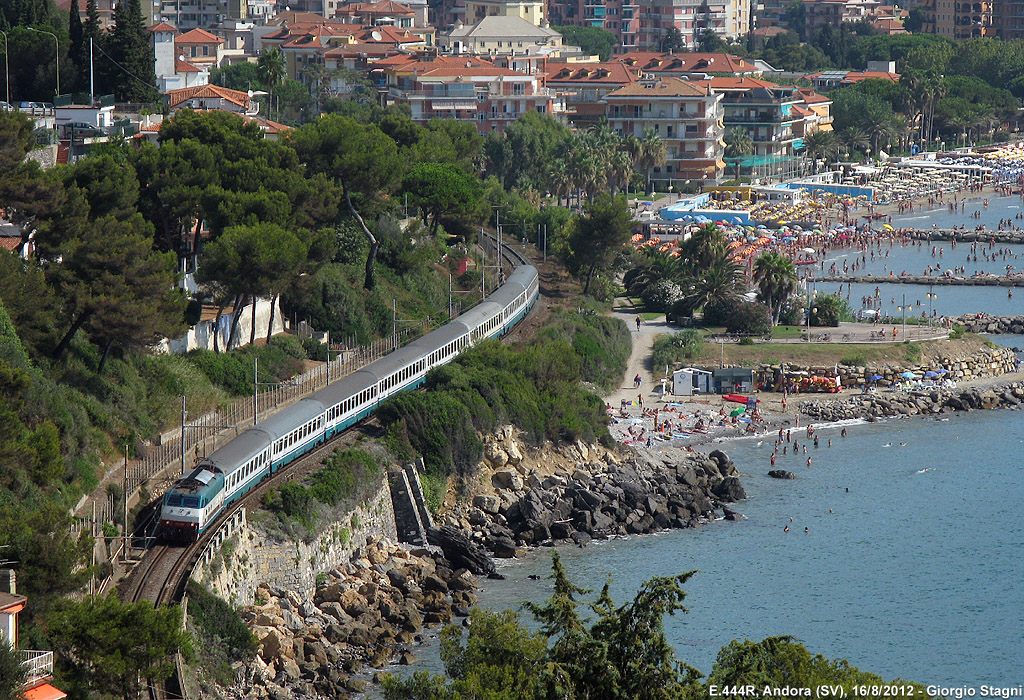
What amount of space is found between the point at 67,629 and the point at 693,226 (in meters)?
81.7

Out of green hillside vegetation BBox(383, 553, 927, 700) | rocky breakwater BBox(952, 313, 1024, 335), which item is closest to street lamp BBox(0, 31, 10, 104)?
green hillside vegetation BBox(383, 553, 927, 700)

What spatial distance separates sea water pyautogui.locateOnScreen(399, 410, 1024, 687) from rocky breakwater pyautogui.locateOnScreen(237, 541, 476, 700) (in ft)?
4.70

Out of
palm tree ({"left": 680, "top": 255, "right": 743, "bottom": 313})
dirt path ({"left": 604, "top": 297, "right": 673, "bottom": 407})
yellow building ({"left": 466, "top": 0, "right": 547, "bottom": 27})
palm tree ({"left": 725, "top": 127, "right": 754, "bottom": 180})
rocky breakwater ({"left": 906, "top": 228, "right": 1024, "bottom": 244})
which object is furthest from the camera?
yellow building ({"left": 466, "top": 0, "right": 547, "bottom": 27})

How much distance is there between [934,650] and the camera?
158 ft

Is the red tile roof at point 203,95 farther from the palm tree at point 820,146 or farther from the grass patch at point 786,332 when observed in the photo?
the palm tree at point 820,146

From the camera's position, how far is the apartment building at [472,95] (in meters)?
121

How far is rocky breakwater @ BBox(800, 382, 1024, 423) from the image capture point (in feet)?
246

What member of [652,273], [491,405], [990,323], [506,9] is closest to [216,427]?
[491,405]

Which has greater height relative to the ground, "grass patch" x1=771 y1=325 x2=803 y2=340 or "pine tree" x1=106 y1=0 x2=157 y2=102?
"pine tree" x1=106 y1=0 x2=157 y2=102

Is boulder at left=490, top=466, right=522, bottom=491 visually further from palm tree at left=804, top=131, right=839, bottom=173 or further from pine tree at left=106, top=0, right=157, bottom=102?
palm tree at left=804, top=131, right=839, bottom=173

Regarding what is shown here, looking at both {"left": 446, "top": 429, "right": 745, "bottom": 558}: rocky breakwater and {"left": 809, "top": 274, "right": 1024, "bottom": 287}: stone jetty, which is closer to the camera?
{"left": 446, "top": 429, "right": 745, "bottom": 558}: rocky breakwater

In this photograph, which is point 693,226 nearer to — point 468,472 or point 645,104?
point 645,104

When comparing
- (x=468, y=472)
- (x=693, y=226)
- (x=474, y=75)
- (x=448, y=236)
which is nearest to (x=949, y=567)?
(x=468, y=472)

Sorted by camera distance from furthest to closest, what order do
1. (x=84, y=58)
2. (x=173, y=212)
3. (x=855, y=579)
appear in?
(x=84, y=58), (x=173, y=212), (x=855, y=579)
